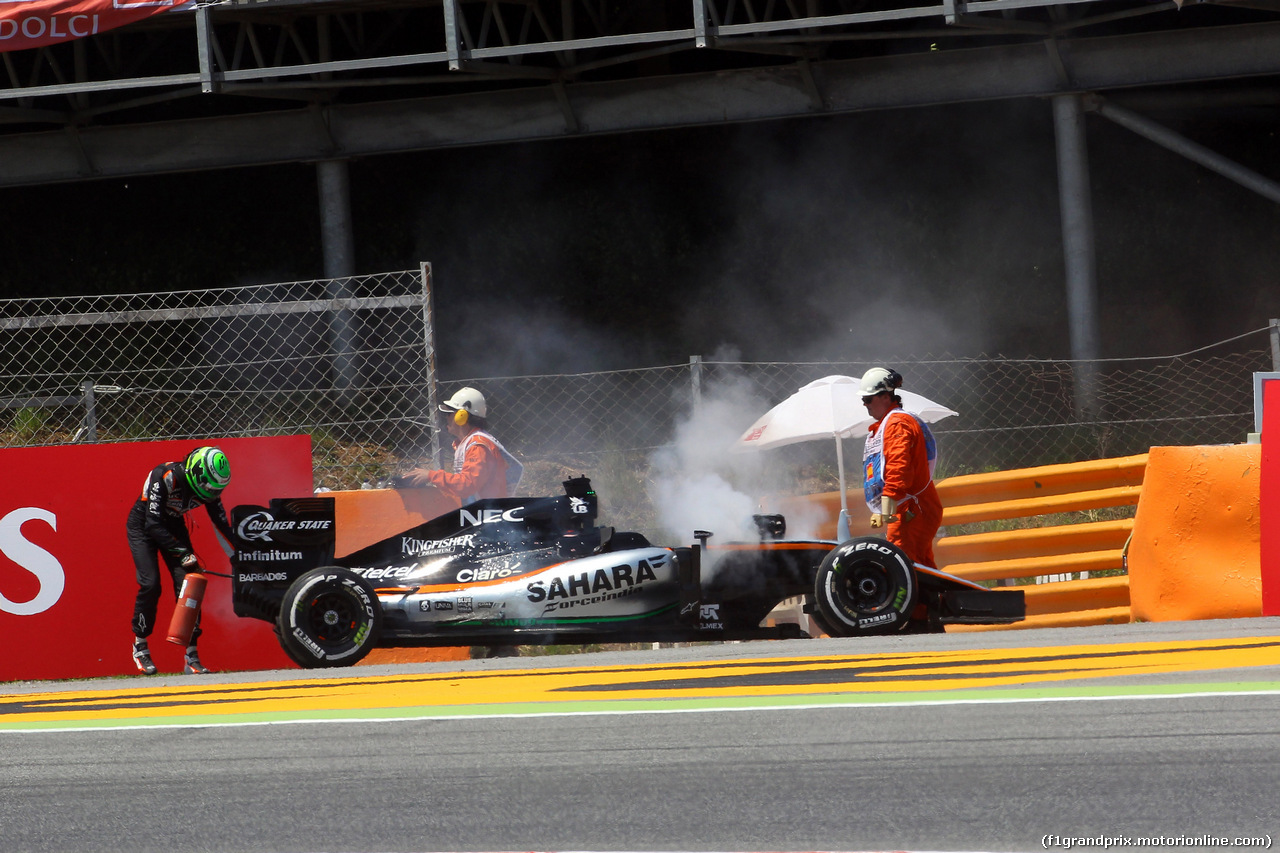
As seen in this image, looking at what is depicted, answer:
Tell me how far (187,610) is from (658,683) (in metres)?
3.30

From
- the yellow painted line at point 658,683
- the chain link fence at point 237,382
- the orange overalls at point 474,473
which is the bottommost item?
the yellow painted line at point 658,683

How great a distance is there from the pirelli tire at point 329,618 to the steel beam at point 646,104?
9.28 metres

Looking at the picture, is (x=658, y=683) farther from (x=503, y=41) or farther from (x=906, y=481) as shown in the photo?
(x=503, y=41)

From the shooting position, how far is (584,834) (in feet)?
10.7

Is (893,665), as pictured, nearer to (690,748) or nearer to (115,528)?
(690,748)

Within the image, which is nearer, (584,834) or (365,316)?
(584,834)

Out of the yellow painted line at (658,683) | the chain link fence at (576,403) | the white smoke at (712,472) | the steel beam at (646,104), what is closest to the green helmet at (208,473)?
the yellow painted line at (658,683)

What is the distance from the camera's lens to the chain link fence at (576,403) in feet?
44.9

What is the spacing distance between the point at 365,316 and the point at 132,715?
1254 cm

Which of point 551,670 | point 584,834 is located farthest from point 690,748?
point 551,670

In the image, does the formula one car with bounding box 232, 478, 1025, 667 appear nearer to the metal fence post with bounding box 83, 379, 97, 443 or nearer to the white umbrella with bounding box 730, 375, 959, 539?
the metal fence post with bounding box 83, 379, 97, 443

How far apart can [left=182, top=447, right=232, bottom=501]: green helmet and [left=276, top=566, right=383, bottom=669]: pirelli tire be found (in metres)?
1.12

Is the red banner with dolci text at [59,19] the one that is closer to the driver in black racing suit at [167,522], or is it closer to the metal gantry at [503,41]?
the metal gantry at [503,41]

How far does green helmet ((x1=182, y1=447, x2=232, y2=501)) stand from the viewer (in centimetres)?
780
